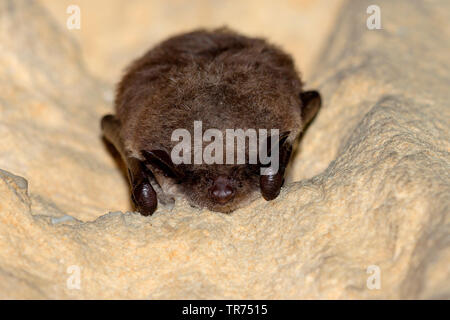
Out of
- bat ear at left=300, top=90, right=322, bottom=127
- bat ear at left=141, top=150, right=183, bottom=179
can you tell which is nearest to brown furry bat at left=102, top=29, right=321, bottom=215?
bat ear at left=141, top=150, right=183, bottom=179

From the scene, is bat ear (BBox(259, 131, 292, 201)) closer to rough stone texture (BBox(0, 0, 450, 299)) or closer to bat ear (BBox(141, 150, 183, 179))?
A: rough stone texture (BBox(0, 0, 450, 299))

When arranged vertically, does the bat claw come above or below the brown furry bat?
below

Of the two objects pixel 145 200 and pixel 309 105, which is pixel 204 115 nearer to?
pixel 145 200

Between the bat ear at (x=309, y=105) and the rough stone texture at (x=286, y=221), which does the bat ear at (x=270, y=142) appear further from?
the bat ear at (x=309, y=105)

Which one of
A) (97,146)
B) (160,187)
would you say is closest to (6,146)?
(97,146)

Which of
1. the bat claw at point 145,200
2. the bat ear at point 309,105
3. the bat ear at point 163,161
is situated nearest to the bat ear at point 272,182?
the bat ear at point 163,161

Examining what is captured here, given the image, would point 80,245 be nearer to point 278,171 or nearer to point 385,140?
point 278,171
